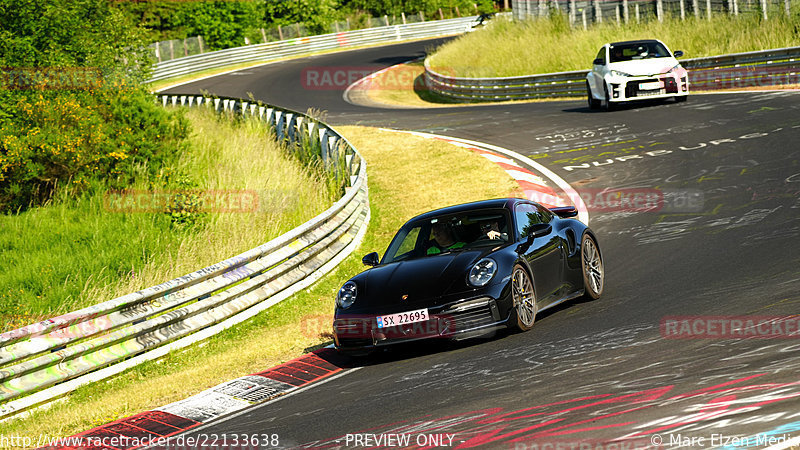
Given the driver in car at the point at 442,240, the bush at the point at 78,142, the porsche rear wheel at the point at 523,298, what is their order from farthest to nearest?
the bush at the point at 78,142 → the driver in car at the point at 442,240 → the porsche rear wheel at the point at 523,298

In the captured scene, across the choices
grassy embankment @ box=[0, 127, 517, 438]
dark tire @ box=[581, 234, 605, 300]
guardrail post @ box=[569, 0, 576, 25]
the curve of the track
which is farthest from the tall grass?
dark tire @ box=[581, 234, 605, 300]

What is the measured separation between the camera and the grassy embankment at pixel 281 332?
8.23 metres

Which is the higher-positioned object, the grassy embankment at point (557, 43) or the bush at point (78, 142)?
the bush at point (78, 142)

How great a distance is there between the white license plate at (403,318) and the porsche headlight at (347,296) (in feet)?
1.74

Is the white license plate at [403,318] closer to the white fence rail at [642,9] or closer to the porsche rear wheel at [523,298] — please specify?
the porsche rear wheel at [523,298]

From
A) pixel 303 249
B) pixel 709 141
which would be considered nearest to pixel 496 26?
pixel 709 141

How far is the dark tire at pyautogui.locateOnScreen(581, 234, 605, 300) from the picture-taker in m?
9.76

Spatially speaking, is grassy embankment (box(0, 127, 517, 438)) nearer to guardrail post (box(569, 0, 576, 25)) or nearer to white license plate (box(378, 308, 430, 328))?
white license plate (box(378, 308, 430, 328))

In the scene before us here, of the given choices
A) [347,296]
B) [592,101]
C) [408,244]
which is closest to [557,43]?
[592,101]

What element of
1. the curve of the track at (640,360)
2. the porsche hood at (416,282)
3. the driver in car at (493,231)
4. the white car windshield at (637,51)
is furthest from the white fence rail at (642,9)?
the porsche hood at (416,282)

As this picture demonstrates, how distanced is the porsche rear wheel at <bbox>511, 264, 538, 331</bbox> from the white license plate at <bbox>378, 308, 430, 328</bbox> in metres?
0.83

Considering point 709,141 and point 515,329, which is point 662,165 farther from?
point 515,329

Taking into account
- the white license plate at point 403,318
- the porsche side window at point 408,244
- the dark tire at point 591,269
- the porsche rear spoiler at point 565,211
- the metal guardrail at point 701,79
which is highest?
the porsche side window at point 408,244

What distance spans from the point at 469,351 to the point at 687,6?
2859 cm
